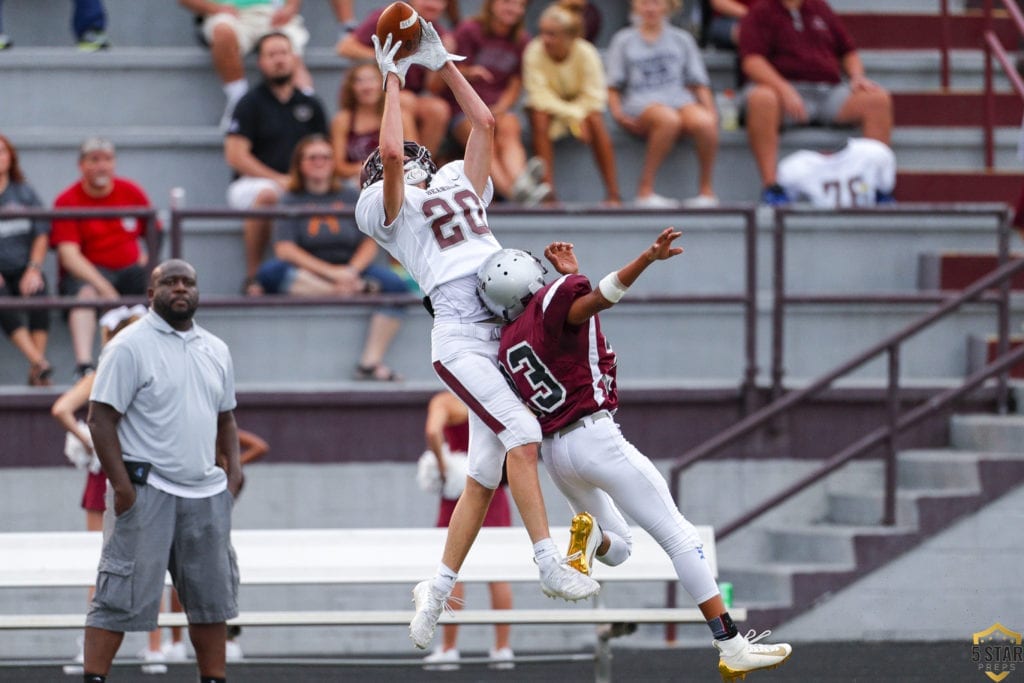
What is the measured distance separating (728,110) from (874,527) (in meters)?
3.60

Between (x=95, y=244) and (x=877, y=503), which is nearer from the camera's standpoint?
(x=877, y=503)

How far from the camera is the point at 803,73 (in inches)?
527

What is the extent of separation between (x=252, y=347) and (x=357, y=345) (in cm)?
67

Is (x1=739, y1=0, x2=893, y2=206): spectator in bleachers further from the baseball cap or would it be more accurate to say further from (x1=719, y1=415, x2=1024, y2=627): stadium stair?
the baseball cap

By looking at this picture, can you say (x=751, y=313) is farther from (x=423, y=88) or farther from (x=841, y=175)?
(x=423, y=88)

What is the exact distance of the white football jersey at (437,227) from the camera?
746 cm

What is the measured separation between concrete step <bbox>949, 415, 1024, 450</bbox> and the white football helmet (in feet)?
16.9

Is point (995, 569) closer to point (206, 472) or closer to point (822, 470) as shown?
point (822, 470)

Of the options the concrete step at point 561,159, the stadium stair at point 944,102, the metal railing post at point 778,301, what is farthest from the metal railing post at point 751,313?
the stadium stair at point 944,102

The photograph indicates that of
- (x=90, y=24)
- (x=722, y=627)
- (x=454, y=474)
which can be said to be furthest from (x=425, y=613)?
(x=90, y=24)

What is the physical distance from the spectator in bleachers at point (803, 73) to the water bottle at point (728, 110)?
0.77ft

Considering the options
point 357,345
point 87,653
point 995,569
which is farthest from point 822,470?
point 87,653

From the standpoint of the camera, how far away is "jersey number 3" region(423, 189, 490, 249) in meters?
7.44

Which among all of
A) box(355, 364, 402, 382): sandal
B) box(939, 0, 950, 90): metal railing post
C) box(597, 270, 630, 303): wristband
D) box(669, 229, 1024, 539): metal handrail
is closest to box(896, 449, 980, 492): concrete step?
box(669, 229, 1024, 539): metal handrail
